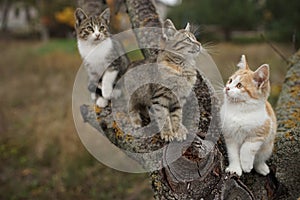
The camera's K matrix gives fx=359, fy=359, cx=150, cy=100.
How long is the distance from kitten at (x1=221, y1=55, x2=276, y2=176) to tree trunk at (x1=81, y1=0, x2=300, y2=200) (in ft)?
0.23

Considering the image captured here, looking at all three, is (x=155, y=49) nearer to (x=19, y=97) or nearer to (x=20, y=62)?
(x=19, y=97)

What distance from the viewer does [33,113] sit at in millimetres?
7059

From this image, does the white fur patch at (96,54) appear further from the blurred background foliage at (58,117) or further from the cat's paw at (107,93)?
the blurred background foliage at (58,117)

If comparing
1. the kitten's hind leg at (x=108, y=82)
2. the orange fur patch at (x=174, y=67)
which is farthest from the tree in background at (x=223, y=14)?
the orange fur patch at (x=174, y=67)

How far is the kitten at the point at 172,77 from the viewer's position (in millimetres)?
2240

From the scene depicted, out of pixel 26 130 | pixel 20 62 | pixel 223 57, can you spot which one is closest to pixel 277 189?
pixel 26 130

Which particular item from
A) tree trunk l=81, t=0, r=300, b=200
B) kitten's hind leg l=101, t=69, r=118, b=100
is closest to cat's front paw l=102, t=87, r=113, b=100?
kitten's hind leg l=101, t=69, r=118, b=100

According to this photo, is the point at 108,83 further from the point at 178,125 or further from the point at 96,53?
the point at 178,125

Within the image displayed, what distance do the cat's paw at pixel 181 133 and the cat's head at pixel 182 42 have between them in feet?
1.67

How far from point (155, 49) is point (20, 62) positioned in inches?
348

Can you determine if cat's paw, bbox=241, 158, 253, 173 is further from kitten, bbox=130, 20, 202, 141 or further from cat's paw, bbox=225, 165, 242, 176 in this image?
kitten, bbox=130, 20, 202, 141

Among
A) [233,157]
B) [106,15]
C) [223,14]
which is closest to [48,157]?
[106,15]

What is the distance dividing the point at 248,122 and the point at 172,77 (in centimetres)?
55

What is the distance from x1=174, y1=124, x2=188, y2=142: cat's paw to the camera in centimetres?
199
